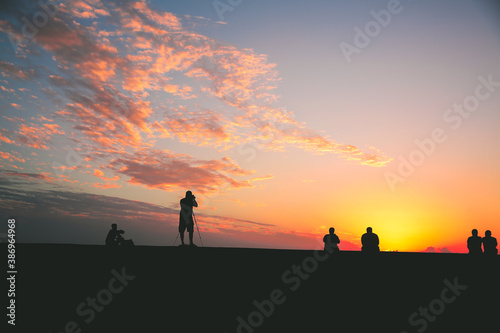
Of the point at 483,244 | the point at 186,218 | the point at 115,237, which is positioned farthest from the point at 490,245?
the point at 115,237

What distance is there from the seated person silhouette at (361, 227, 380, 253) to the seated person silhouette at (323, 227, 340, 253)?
1121 millimetres

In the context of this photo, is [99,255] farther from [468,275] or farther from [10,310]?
[468,275]

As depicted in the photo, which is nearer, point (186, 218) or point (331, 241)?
point (331, 241)

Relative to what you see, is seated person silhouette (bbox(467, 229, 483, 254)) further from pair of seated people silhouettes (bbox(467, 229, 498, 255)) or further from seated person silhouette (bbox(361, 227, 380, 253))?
seated person silhouette (bbox(361, 227, 380, 253))

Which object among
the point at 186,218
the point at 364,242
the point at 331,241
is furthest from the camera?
the point at 186,218

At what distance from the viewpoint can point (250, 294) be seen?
9367mm

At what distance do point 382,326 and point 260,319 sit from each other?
3.01 metres

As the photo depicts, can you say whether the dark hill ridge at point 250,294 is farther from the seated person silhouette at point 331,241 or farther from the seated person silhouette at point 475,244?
the seated person silhouette at point 331,241

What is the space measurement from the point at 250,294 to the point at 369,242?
256 inches

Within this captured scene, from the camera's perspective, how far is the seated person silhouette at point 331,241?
13.4m

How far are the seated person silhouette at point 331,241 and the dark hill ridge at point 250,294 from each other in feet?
4.02

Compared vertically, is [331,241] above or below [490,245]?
above

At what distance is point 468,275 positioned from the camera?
10.6m

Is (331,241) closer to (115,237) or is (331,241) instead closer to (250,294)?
(250,294)
